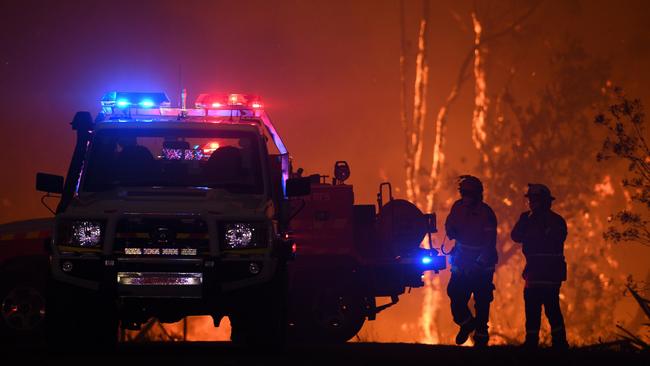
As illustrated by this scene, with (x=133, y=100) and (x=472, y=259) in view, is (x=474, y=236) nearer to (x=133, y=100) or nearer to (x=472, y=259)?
(x=472, y=259)

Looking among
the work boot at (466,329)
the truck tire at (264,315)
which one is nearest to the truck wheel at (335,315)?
the work boot at (466,329)

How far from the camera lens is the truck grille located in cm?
1098

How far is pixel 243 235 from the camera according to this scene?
1116 cm

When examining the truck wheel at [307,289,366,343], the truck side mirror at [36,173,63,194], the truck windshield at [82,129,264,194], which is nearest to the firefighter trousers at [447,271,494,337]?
the truck wheel at [307,289,366,343]

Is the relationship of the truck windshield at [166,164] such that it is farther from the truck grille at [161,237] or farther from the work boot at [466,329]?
the work boot at [466,329]

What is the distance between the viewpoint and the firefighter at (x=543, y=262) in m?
14.7

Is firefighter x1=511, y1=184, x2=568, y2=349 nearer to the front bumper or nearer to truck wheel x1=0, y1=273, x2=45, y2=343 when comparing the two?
the front bumper

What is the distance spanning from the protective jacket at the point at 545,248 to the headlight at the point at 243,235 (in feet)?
15.1

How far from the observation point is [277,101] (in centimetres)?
6144

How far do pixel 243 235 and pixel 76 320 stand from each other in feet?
5.41

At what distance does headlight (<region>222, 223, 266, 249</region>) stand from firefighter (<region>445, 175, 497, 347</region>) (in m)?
4.31

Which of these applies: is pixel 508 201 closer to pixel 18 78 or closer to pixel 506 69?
pixel 506 69

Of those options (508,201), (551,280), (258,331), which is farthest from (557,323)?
(508,201)

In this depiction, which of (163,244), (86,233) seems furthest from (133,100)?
(163,244)
